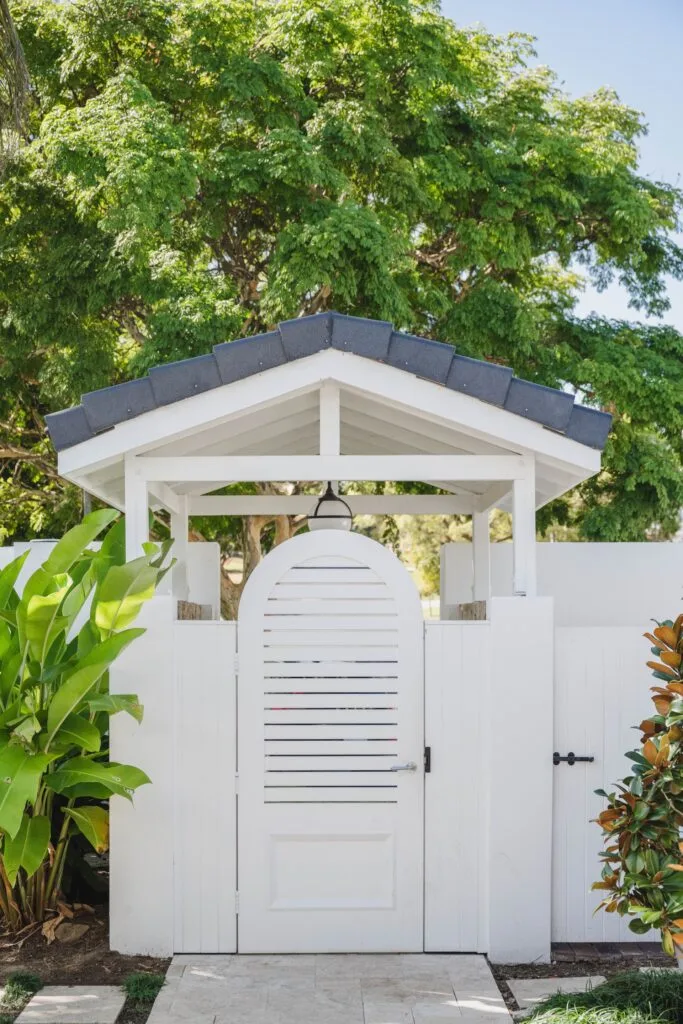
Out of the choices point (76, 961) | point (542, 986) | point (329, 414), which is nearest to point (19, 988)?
point (76, 961)

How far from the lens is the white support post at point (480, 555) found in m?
8.41

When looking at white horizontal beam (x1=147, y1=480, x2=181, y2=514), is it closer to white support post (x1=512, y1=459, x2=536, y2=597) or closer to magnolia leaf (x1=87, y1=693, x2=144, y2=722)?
magnolia leaf (x1=87, y1=693, x2=144, y2=722)

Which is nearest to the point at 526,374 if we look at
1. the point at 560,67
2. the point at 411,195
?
the point at 411,195

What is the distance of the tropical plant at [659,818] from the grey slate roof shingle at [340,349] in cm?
152

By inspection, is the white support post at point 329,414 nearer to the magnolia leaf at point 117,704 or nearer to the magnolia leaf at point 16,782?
the magnolia leaf at point 117,704

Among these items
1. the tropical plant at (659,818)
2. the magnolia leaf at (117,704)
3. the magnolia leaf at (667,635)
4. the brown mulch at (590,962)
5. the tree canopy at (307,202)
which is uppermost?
the tree canopy at (307,202)

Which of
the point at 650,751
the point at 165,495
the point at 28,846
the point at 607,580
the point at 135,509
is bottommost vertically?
the point at 28,846

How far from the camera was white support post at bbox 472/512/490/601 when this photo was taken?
8.41 metres

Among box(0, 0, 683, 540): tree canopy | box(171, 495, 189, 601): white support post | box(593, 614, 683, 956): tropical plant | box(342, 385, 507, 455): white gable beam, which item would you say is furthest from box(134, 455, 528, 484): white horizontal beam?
box(0, 0, 683, 540): tree canopy

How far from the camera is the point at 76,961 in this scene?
539 centimetres

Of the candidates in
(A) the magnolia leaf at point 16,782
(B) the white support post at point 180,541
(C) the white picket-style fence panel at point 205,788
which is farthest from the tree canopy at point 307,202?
(A) the magnolia leaf at point 16,782

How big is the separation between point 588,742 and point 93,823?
2.63 meters

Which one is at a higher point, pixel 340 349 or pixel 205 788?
pixel 340 349

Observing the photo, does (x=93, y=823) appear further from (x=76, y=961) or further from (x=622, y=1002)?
(x=622, y=1002)
